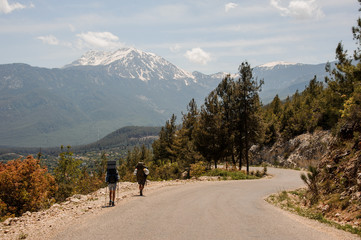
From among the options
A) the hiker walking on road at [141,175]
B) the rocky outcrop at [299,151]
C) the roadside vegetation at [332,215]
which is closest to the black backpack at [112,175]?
the hiker walking on road at [141,175]

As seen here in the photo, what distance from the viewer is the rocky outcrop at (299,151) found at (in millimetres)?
41938

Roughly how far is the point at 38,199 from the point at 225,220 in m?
14.3

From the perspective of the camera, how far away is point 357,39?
61.0 feet

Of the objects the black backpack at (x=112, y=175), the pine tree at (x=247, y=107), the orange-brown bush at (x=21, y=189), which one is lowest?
the orange-brown bush at (x=21, y=189)

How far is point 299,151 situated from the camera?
47.0 metres

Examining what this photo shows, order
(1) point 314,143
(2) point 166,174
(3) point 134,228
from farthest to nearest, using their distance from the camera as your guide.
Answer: (1) point 314,143 < (2) point 166,174 < (3) point 134,228

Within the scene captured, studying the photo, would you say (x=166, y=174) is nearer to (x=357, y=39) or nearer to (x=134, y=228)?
(x=357, y=39)

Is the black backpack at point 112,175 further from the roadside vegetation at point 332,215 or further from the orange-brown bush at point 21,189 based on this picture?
the roadside vegetation at point 332,215

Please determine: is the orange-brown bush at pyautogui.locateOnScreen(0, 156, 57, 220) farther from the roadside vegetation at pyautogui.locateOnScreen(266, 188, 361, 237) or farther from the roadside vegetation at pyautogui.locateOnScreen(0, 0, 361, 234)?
the roadside vegetation at pyautogui.locateOnScreen(266, 188, 361, 237)

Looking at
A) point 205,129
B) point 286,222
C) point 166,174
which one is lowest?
point 166,174

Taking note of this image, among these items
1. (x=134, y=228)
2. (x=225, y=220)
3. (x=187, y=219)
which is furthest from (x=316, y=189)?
(x=134, y=228)

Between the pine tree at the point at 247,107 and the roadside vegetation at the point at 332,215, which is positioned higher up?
the pine tree at the point at 247,107

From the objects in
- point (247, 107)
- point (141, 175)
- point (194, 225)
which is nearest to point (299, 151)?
point (247, 107)

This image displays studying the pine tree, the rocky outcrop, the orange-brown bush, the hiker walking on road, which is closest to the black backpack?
the hiker walking on road
